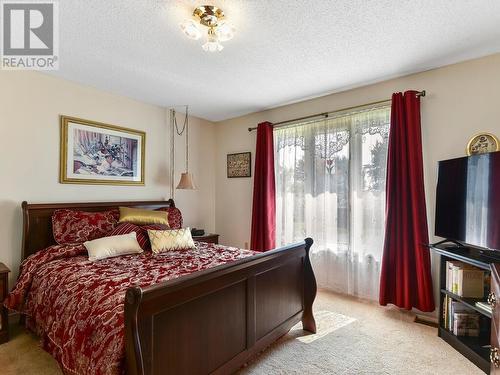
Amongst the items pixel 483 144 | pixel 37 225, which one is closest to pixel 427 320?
pixel 483 144

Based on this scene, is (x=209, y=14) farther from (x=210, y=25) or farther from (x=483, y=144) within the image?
(x=483, y=144)

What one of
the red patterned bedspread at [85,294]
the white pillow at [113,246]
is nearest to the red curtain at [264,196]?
the red patterned bedspread at [85,294]

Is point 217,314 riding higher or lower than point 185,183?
lower

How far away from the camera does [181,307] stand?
4.82ft

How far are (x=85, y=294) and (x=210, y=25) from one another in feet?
6.59

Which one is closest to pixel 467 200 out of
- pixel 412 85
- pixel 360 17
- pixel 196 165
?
pixel 412 85

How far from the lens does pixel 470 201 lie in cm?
219

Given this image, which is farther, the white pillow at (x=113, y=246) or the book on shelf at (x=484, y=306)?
the white pillow at (x=113, y=246)

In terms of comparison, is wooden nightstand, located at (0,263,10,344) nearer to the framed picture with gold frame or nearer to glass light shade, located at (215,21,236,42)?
the framed picture with gold frame

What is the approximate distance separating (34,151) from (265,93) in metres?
2.67

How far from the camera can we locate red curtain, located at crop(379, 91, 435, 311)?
2641 millimetres

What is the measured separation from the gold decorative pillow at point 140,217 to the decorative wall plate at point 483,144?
326 centimetres

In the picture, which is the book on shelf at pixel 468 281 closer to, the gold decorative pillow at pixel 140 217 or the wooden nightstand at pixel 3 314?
the gold decorative pillow at pixel 140 217

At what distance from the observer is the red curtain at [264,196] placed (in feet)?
12.7
